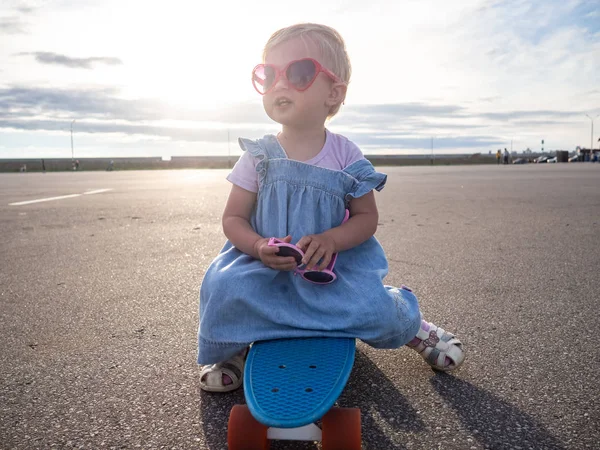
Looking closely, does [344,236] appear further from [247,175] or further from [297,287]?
[247,175]

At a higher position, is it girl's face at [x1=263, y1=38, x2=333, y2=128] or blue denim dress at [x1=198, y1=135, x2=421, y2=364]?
girl's face at [x1=263, y1=38, x2=333, y2=128]

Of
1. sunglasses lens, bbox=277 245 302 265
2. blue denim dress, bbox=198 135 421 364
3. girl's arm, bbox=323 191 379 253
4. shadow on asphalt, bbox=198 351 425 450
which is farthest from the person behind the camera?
girl's arm, bbox=323 191 379 253

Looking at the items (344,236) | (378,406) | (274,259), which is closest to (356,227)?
(344,236)

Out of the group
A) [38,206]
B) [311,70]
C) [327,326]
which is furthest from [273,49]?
[38,206]

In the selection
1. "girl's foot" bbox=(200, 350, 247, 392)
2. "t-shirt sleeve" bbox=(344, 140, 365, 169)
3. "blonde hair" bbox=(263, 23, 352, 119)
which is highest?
"blonde hair" bbox=(263, 23, 352, 119)

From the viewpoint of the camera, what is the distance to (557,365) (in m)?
2.14

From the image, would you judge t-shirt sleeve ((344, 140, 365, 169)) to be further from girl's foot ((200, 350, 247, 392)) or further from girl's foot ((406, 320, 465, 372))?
girl's foot ((200, 350, 247, 392))

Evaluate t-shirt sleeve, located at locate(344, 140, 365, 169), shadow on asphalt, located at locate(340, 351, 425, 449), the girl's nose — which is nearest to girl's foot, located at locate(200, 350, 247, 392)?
shadow on asphalt, located at locate(340, 351, 425, 449)

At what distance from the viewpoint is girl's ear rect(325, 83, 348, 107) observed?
229 cm

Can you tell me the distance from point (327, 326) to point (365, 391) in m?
0.25

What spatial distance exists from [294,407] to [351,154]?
3.58ft

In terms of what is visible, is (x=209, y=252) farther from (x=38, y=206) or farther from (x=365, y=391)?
(x=38, y=206)

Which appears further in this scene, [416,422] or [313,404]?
[416,422]

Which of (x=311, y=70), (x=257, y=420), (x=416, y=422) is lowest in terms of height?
(x=416, y=422)
